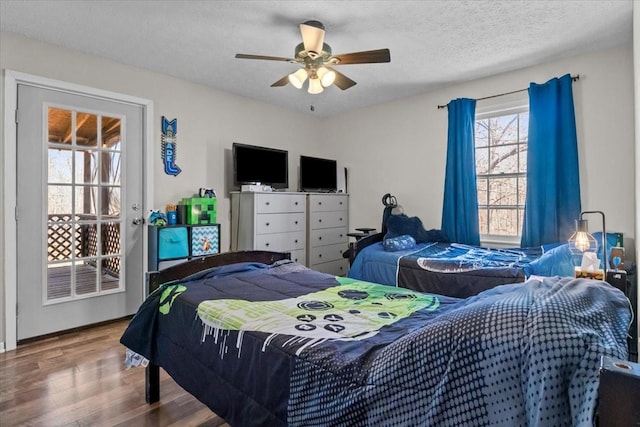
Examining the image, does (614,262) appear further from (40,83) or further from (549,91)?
(40,83)

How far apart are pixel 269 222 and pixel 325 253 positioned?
40.7 inches

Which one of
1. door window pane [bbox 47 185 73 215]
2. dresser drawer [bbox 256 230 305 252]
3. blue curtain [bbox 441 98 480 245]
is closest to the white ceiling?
blue curtain [bbox 441 98 480 245]

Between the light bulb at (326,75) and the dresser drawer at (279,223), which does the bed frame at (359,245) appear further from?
the light bulb at (326,75)

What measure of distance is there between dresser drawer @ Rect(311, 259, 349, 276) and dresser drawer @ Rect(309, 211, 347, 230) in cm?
Result: 51

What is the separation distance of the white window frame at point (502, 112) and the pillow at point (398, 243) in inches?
35.9

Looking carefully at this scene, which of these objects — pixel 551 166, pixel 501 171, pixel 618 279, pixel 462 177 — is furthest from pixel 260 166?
pixel 618 279

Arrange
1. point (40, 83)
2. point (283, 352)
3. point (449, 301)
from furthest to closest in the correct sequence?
point (40, 83)
point (449, 301)
point (283, 352)

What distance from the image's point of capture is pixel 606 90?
298 cm

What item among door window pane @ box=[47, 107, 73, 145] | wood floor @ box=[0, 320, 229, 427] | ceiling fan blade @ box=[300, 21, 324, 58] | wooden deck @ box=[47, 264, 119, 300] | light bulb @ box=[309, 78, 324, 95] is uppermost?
ceiling fan blade @ box=[300, 21, 324, 58]

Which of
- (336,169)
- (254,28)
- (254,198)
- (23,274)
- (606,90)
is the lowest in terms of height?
(23,274)

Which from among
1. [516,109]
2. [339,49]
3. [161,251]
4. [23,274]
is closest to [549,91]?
[516,109]

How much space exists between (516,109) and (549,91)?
37 cm

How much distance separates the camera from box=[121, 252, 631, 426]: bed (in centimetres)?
72

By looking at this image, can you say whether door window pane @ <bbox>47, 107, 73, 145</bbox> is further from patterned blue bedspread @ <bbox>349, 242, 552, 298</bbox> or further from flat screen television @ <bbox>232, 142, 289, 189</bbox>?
patterned blue bedspread @ <bbox>349, 242, 552, 298</bbox>
